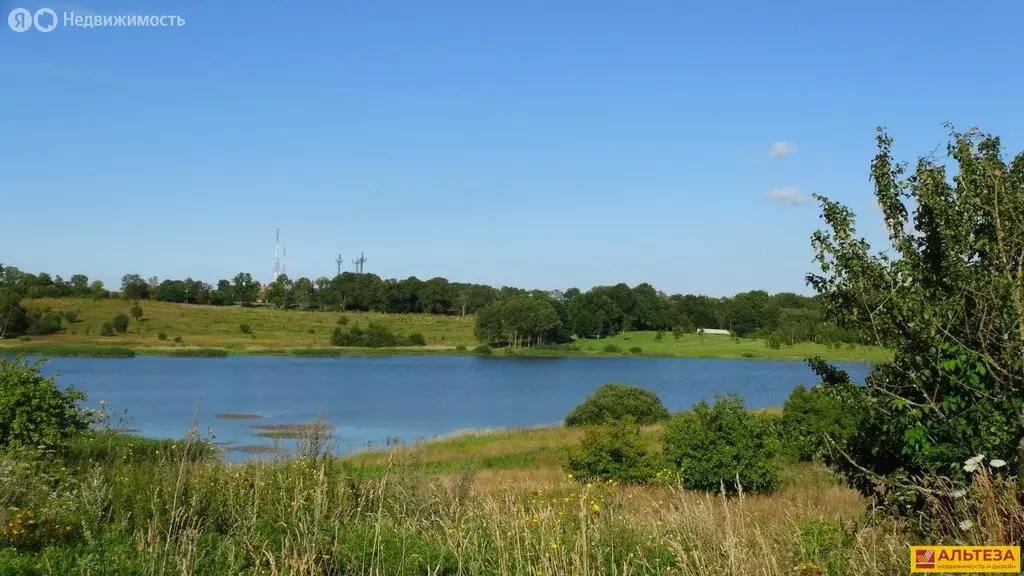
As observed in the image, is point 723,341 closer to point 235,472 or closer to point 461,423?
point 461,423

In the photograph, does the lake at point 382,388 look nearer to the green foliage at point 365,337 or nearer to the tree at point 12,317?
the tree at point 12,317

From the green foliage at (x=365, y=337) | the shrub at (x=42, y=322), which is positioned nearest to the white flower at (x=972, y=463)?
the shrub at (x=42, y=322)

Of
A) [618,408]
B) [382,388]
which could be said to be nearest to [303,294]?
[382,388]

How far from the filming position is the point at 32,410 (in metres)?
12.9

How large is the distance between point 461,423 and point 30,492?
37476 mm

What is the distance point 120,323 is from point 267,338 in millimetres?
17975

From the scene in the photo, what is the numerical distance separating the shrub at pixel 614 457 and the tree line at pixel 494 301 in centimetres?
9720

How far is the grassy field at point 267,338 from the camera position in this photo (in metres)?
98.8

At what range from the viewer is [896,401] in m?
5.93

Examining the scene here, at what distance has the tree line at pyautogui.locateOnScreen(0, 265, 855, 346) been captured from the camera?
396ft

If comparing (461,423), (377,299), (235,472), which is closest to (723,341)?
(377,299)

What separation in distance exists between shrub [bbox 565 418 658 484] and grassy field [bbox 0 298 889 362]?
76.9 meters

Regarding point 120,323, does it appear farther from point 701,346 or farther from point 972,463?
point 972,463

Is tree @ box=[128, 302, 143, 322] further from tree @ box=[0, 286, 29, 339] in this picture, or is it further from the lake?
the lake
